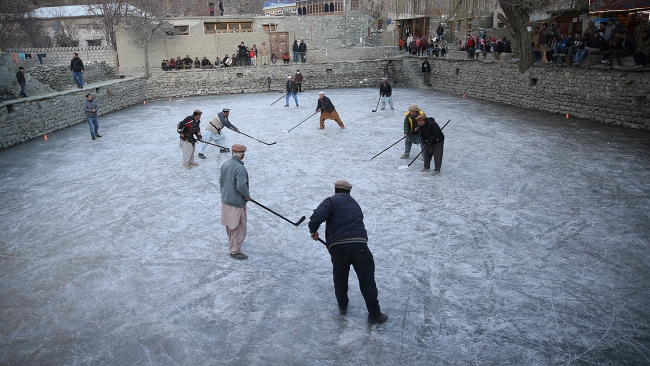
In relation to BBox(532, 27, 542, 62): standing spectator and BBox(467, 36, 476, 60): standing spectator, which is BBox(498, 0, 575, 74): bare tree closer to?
BBox(532, 27, 542, 62): standing spectator

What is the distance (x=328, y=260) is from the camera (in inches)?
259

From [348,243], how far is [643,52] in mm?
13372

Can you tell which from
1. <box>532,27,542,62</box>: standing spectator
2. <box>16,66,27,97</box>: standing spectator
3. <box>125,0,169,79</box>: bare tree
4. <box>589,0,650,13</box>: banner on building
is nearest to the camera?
<box>589,0,650,13</box>: banner on building

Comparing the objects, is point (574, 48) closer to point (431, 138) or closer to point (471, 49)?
point (471, 49)

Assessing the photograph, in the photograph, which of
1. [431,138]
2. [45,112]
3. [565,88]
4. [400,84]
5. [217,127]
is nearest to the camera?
[431,138]

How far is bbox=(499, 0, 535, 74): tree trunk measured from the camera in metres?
17.7

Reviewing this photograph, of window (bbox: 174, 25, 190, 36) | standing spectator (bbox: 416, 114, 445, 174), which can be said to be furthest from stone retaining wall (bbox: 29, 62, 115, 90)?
standing spectator (bbox: 416, 114, 445, 174)

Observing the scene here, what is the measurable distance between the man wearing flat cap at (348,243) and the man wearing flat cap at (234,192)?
5.84 ft

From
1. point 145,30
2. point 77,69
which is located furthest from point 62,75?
point 145,30

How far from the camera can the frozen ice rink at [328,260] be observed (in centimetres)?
468

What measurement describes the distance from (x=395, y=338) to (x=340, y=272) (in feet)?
2.84

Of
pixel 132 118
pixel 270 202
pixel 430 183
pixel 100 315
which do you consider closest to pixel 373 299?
pixel 100 315

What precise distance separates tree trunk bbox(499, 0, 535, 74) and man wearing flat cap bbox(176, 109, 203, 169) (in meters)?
12.9

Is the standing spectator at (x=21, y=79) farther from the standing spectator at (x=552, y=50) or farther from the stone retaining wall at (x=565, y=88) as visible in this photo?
the standing spectator at (x=552, y=50)
